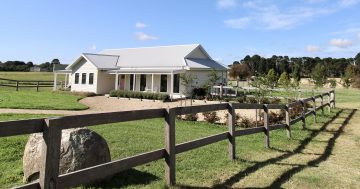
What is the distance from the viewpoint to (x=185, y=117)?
17.4m

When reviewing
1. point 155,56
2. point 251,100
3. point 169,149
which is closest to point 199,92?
point 251,100

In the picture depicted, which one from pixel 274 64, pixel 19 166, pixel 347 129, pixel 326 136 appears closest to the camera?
pixel 19 166

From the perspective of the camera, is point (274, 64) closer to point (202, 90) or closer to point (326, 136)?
point (202, 90)

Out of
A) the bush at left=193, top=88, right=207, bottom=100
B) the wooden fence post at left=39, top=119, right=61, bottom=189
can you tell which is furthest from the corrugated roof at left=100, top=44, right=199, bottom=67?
the wooden fence post at left=39, top=119, right=61, bottom=189

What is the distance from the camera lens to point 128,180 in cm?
579

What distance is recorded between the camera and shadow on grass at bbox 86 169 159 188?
18.2 feet

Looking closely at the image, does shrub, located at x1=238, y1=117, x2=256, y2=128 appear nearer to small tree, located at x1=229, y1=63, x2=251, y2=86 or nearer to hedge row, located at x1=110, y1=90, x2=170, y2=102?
hedge row, located at x1=110, y1=90, x2=170, y2=102

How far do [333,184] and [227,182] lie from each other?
2.02m

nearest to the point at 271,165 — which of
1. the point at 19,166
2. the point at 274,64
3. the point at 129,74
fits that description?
the point at 19,166

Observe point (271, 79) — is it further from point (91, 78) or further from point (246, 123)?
point (91, 78)

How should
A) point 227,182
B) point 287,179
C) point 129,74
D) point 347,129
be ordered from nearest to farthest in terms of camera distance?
point 227,182, point 287,179, point 347,129, point 129,74

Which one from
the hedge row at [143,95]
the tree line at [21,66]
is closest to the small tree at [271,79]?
the hedge row at [143,95]

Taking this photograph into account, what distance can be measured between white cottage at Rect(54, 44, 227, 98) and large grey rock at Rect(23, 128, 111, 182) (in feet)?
90.7

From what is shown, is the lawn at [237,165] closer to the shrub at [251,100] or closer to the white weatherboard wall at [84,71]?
the shrub at [251,100]
